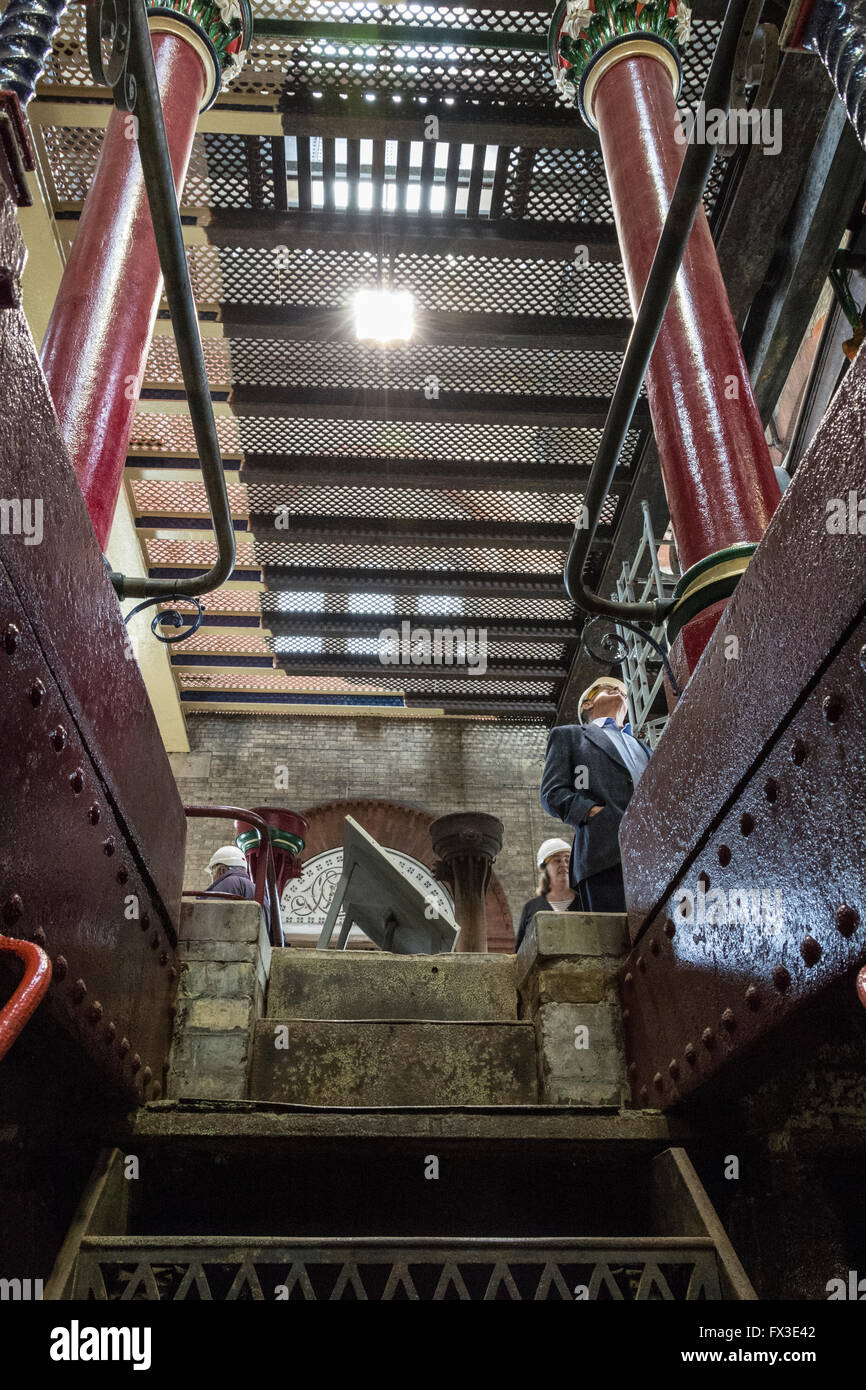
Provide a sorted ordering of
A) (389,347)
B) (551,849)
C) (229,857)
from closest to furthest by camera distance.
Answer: (551,849) → (229,857) → (389,347)

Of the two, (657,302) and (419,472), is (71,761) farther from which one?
(419,472)

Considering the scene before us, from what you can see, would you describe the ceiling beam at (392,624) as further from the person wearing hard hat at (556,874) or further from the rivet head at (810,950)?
the rivet head at (810,950)

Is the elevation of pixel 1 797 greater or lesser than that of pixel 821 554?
lesser

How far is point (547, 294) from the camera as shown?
7.01 m

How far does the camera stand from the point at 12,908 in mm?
1402

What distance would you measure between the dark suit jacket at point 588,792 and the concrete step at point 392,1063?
3.06ft

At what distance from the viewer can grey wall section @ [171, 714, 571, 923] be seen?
10844 mm

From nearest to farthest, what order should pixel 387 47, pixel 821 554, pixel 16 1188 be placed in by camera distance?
1. pixel 821 554
2. pixel 16 1188
3. pixel 387 47

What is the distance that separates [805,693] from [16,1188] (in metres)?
1.75

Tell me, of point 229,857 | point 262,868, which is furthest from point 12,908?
point 229,857

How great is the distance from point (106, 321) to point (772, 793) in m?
3.41

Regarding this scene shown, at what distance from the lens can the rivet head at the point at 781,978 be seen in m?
1.46
